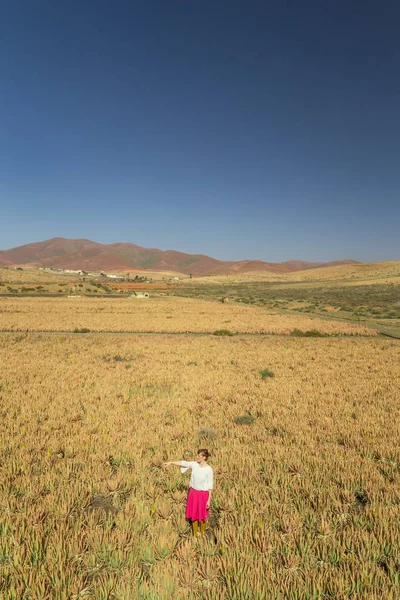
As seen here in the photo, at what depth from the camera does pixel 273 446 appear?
7.62 meters

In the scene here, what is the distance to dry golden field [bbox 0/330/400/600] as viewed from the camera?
3.88m

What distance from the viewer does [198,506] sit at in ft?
15.2

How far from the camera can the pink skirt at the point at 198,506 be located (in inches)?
183

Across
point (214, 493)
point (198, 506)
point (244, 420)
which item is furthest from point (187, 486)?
point (244, 420)

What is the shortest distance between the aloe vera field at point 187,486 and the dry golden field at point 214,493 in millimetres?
29

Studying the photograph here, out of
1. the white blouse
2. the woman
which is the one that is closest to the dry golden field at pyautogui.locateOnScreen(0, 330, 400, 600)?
the woman

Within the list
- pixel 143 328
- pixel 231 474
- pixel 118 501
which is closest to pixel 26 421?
pixel 118 501

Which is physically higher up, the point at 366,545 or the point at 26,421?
the point at 366,545

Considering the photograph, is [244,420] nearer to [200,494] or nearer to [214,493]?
[214,493]

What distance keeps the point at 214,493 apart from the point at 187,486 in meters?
0.65

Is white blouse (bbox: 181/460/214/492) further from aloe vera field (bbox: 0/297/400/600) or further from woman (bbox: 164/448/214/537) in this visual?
aloe vera field (bbox: 0/297/400/600)

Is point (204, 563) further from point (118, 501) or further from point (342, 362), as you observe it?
point (342, 362)

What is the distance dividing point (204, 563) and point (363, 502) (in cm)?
329

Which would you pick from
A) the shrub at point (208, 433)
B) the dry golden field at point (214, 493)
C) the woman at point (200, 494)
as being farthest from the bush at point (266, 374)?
the woman at point (200, 494)
